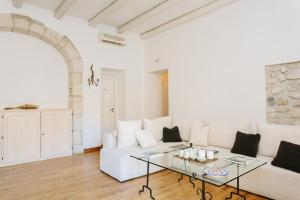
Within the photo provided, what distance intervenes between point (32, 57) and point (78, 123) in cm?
173

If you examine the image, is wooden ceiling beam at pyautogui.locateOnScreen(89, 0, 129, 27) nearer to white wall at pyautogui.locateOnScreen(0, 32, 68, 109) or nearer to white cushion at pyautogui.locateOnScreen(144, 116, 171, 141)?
white wall at pyautogui.locateOnScreen(0, 32, 68, 109)

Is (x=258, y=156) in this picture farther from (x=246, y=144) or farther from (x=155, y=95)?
(x=155, y=95)

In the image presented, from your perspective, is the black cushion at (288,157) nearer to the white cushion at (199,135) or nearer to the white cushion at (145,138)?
the white cushion at (199,135)

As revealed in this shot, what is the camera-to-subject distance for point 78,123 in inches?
183

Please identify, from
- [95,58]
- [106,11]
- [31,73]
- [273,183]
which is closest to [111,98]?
[95,58]

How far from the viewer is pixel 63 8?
399cm

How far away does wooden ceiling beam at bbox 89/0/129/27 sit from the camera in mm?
3864

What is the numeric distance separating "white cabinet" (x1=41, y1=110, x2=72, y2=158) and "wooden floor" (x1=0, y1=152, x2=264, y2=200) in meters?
0.55

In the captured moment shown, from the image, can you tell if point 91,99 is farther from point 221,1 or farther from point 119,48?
point 221,1

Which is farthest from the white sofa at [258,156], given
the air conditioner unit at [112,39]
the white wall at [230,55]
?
the air conditioner unit at [112,39]

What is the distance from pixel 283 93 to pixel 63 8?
4.25m

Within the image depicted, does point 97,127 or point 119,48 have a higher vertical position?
point 119,48

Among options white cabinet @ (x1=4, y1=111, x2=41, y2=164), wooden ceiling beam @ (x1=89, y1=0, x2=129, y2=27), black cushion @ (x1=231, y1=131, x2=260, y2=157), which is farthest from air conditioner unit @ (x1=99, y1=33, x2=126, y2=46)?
black cushion @ (x1=231, y1=131, x2=260, y2=157)

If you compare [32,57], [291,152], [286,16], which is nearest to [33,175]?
[32,57]
